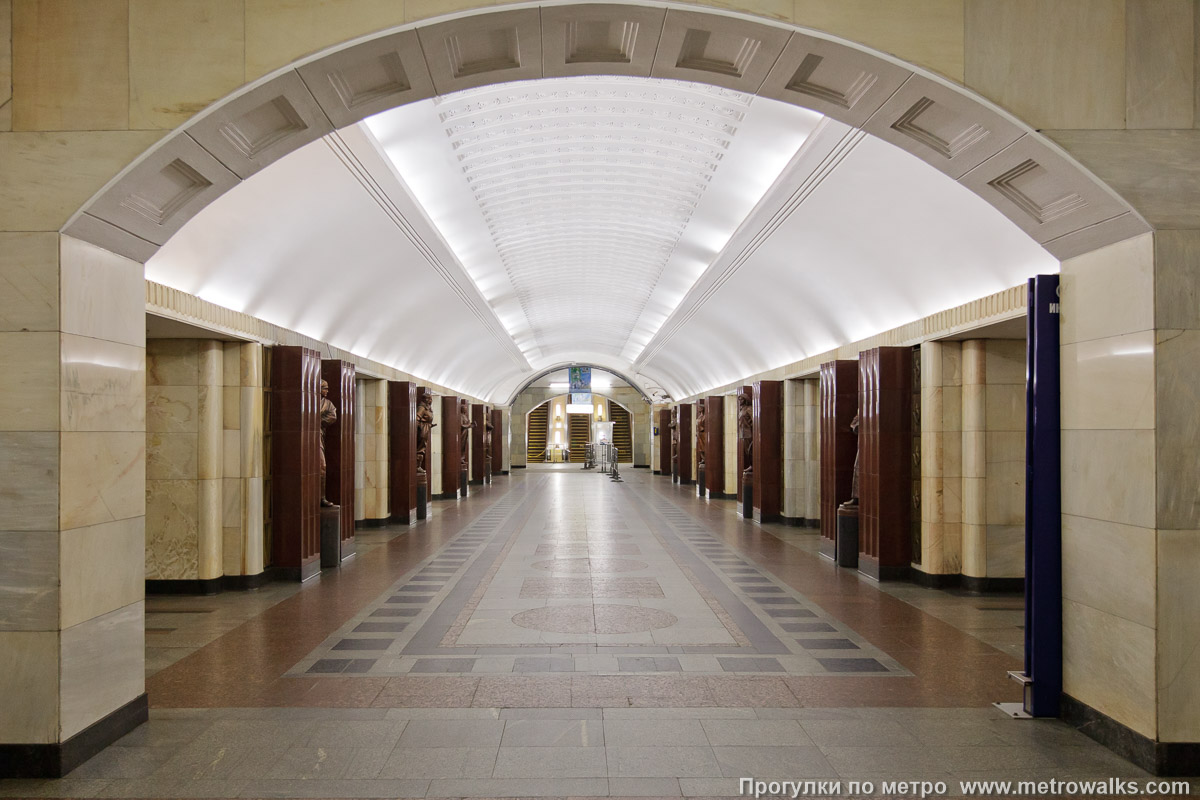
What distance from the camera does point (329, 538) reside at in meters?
10.6

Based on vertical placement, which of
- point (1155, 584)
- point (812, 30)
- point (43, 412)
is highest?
point (812, 30)

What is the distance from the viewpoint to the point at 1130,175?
4.32 meters

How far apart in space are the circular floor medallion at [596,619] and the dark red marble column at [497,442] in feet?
83.8

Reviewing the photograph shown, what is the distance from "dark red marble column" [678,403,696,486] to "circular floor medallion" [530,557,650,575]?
56.2 ft

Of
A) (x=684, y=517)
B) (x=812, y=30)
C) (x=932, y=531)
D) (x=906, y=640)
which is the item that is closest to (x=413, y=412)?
(x=684, y=517)

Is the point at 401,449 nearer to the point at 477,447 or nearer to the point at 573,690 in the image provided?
the point at 573,690

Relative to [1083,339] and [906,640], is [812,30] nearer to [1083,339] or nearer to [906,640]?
[1083,339]

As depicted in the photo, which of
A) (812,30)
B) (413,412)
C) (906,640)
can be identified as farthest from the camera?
(413,412)

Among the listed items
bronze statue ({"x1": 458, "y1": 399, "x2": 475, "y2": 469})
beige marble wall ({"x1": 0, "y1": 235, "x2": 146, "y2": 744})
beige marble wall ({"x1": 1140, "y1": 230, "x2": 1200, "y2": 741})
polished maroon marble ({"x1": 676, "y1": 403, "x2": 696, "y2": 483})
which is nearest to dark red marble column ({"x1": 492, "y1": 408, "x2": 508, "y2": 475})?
bronze statue ({"x1": 458, "y1": 399, "x2": 475, "y2": 469})

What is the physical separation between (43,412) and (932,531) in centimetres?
846

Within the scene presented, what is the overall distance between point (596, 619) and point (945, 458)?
4.52 meters

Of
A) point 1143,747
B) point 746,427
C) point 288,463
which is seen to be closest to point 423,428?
point 746,427

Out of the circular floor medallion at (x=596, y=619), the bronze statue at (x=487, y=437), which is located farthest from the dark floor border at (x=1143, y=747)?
the bronze statue at (x=487, y=437)

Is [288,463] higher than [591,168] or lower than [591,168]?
lower
